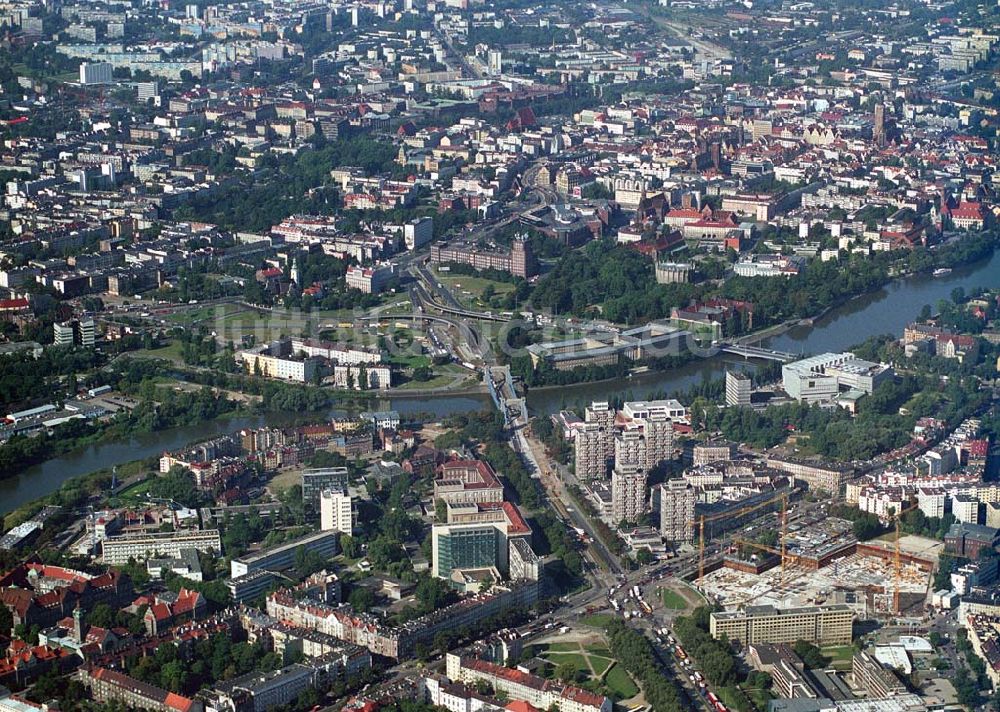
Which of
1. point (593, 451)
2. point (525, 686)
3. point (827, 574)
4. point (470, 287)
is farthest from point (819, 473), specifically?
point (470, 287)

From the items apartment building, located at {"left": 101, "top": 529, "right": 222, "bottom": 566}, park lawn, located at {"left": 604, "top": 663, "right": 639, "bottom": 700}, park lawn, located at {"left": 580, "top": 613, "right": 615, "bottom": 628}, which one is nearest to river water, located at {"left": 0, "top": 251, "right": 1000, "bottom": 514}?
apartment building, located at {"left": 101, "top": 529, "right": 222, "bottom": 566}

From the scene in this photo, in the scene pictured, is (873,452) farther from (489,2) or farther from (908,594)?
(489,2)

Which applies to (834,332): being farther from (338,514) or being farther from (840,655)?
(840,655)

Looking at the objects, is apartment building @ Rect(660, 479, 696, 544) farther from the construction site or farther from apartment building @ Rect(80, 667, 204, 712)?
apartment building @ Rect(80, 667, 204, 712)

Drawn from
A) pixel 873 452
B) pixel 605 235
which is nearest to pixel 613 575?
pixel 873 452

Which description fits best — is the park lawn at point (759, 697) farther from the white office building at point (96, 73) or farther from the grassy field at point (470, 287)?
the white office building at point (96, 73)

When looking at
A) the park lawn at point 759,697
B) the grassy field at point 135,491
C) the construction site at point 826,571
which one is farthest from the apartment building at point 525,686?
the grassy field at point 135,491
